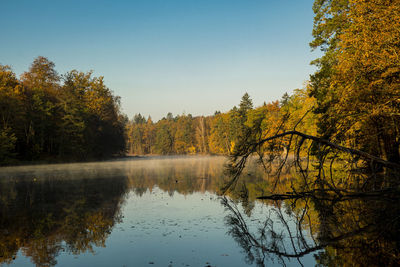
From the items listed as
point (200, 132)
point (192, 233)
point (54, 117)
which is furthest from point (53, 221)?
point (200, 132)

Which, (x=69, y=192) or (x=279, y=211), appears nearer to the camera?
(x=279, y=211)

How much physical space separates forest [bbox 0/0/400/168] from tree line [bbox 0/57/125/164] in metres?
0.18

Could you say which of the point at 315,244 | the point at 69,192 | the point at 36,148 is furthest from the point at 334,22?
the point at 36,148

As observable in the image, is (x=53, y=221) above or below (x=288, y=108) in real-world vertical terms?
below

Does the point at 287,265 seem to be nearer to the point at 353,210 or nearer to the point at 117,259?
the point at 117,259

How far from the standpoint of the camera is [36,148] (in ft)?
158

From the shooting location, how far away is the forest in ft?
37.3

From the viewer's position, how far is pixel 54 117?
54.0 meters

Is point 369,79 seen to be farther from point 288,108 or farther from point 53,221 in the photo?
point 53,221

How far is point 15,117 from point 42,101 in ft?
34.6

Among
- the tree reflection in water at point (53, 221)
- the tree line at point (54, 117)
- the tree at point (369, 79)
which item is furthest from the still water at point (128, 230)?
the tree line at point (54, 117)

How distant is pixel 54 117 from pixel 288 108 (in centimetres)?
4925

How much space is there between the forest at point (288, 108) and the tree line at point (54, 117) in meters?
0.18

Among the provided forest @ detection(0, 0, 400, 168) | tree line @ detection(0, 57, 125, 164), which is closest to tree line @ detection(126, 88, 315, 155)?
forest @ detection(0, 0, 400, 168)
